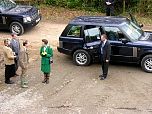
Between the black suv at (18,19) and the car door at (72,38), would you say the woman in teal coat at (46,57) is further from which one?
the black suv at (18,19)

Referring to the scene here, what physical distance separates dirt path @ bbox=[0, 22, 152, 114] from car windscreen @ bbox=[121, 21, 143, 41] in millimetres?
1058

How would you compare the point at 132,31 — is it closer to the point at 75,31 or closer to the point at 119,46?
the point at 119,46

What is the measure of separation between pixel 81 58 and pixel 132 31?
198cm

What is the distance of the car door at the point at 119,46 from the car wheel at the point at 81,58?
899mm

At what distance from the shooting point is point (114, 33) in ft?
45.8

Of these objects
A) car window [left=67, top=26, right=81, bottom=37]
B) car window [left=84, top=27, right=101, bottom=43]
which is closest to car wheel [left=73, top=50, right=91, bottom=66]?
car window [left=84, top=27, right=101, bottom=43]

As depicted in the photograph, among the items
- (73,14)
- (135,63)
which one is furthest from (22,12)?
(135,63)

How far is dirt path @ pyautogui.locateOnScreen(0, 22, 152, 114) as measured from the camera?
450 inches

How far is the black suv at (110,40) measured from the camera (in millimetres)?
13722

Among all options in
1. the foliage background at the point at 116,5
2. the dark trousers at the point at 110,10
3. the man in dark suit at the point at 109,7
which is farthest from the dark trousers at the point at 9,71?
the foliage background at the point at 116,5

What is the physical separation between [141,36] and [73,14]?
760 cm

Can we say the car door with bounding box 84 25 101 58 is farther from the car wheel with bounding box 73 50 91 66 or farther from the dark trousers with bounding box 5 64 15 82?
the dark trousers with bounding box 5 64 15 82

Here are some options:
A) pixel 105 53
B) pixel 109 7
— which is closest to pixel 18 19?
pixel 109 7

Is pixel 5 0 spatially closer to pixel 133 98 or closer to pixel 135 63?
pixel 135 63
